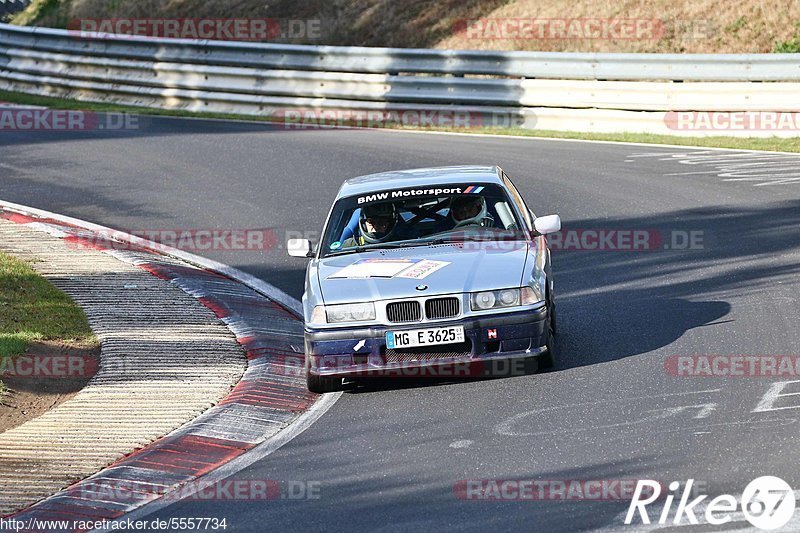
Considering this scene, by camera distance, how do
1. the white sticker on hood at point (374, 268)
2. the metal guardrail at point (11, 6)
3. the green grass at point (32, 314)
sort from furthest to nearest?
the metal guardrail at point (11, 6) < the green grass at point (32, 314) < the white sticker on hood at point (374, 268)

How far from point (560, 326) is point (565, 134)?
1144 centimetres

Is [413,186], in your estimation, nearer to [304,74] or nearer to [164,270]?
[164,270]

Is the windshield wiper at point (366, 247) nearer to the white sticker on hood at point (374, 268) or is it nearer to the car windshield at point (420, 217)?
the car windshield at point (420, 217)

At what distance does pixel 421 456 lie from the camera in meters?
7.76

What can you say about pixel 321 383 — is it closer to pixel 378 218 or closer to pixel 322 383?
pixel 322 383

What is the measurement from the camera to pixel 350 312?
30.6ft

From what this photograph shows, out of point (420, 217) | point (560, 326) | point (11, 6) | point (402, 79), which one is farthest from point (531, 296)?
point (11, 6)

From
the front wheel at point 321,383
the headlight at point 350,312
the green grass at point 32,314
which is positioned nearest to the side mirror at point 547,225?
the headlight at point 350,312

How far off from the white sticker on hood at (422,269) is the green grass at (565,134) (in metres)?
11.0

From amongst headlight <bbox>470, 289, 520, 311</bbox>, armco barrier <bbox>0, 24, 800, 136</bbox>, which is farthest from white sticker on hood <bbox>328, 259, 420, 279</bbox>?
armco barrier <bbox>0, 24, 800, 136</bbox>

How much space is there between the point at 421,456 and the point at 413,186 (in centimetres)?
343

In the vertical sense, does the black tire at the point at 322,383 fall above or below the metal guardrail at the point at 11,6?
below

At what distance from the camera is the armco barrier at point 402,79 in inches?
819

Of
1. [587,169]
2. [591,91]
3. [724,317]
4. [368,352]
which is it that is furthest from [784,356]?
[591,91]
